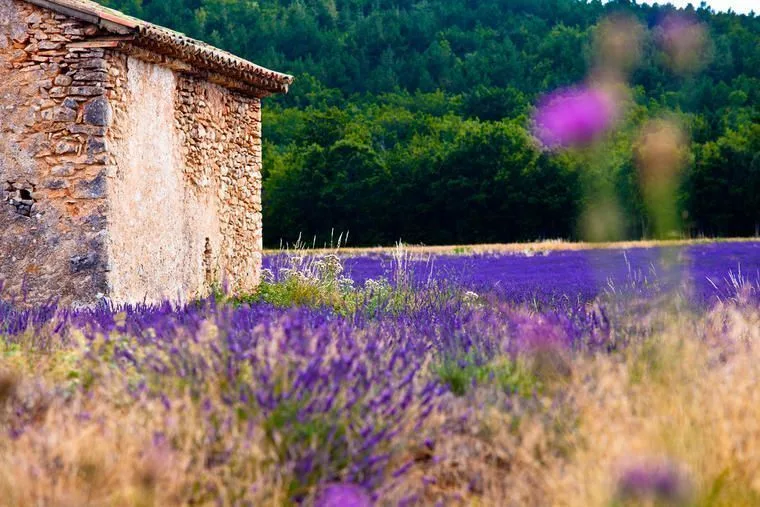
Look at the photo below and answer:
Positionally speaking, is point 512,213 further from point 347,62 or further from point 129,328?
point 129,328

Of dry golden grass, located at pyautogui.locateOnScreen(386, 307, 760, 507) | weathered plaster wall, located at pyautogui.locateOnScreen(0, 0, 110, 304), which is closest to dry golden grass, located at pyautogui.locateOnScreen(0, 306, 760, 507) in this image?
dry golden grass, located at pyautogui.locateOnScreen(386, 307, 760, 507)

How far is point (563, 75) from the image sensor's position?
43.4 meters

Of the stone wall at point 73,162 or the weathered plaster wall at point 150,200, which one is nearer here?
the stone wall at point 73,162

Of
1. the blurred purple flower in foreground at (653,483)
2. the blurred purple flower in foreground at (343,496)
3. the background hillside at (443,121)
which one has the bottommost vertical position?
the blurred purple flower in foreground at (343,496)

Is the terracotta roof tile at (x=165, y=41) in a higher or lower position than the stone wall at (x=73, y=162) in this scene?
higher

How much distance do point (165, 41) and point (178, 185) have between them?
1.55 meters

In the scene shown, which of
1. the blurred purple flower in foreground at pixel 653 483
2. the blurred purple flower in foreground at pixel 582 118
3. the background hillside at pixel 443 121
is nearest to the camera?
the blurred purple flower in foreground at pixel 653 483

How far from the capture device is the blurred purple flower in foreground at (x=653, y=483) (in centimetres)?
258

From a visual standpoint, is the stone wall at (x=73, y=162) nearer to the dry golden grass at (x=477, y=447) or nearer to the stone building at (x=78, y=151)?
the stone building at (x=78, y=151)

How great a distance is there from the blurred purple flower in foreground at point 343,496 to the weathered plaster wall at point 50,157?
5.42 metres

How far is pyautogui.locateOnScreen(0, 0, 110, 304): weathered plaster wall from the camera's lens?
7914 millimetres

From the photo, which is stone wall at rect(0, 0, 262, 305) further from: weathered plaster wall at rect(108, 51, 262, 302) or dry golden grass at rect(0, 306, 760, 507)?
dry golden grass at rect(0, 306, 760, 507)

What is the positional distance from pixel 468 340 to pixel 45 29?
201 inches

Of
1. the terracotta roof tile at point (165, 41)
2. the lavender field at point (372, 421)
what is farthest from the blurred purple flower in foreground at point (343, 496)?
the terracotta roof tile at point (165, 41)
